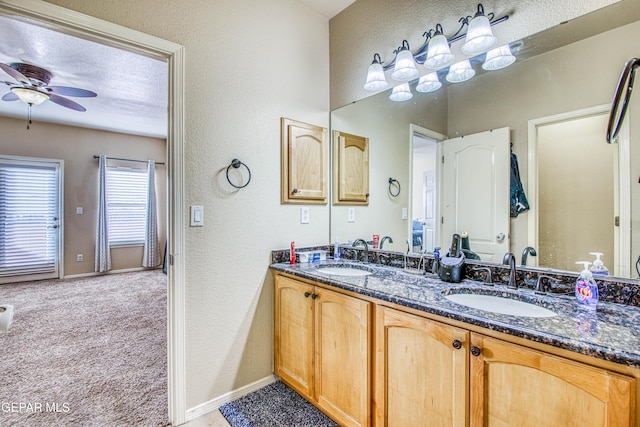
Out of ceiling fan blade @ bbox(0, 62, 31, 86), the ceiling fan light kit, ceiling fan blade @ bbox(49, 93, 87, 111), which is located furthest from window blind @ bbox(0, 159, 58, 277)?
ceiling fan blade @ bbox(0, 62, 31, 86)

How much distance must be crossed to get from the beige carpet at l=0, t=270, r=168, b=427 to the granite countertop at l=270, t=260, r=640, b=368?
4.75ft

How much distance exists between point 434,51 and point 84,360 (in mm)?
3292

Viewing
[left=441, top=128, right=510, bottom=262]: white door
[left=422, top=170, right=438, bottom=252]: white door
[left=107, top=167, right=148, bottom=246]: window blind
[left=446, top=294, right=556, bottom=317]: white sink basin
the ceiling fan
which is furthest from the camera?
[left=107, top=167, right=148, bottom=246]: window blind

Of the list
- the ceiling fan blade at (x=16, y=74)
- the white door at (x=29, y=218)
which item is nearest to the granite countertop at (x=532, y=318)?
the ceiling fan blade at (x=16, y=74)

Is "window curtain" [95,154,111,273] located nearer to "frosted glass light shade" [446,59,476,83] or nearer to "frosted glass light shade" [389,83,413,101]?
"frosted glass light shade" [389,83,413,101]

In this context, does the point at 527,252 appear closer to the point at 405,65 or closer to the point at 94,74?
the point at 405,65

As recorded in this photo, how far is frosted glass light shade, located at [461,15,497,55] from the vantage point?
145 cm

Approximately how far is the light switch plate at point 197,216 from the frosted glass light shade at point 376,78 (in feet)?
4.49

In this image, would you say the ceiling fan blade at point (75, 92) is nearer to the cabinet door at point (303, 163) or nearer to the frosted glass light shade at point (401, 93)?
the cabinet door at point (303, 163)

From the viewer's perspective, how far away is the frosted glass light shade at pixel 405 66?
1796 mm

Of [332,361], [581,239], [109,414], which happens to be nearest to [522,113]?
[581,239]

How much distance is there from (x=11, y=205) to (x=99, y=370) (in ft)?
13.8

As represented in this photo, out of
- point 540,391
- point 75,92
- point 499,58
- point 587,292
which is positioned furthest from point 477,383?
point 75,92

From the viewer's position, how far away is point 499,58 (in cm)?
151
